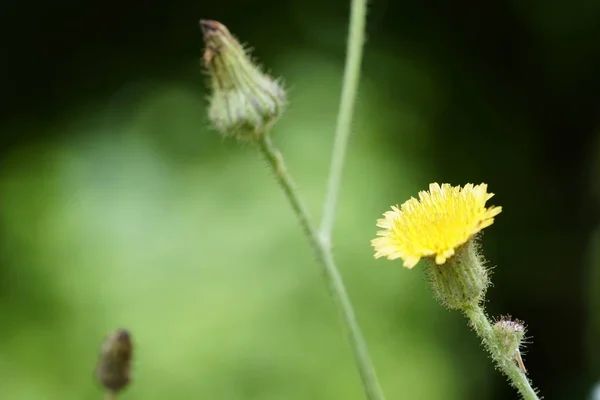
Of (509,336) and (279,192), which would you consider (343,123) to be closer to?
(509,336)

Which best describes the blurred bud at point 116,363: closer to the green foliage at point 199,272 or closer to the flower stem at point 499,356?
the flower stem at point 499,356

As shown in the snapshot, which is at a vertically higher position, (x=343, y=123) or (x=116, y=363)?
(x=343, y=123)

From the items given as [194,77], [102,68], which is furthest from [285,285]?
[102,68]

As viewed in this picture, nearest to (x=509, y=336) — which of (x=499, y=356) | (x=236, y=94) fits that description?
(x=499, y=356)

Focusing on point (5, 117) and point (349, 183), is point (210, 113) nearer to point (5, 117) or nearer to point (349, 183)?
point (349, 183)

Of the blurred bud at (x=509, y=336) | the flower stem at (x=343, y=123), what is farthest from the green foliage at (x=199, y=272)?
the blurred bud at (x=509, y=336)

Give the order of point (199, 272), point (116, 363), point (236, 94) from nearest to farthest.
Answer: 1. point (116, 363)
2. point (236, 94)
3. point (199, 272)

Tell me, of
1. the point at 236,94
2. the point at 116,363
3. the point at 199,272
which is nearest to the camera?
the point at 116,363
